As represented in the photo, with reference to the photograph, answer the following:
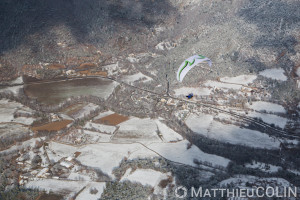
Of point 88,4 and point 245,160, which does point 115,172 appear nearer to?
point 245,160

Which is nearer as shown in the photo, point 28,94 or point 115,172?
point 115,172

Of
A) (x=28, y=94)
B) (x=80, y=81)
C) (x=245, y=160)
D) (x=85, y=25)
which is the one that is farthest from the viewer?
(x=85, y=25)

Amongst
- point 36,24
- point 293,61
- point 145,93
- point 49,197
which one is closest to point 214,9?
point 293,61

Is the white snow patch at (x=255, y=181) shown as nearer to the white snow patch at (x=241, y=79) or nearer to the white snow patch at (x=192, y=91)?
the white snow patch at (x=192, y=91)

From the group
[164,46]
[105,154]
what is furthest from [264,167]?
[164,46]

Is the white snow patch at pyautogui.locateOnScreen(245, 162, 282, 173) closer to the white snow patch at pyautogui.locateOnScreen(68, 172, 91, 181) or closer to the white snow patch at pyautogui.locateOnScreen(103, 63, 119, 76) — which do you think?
the white snow patch at pyautogui.locateOnScreen(68, 172, 91, 181)

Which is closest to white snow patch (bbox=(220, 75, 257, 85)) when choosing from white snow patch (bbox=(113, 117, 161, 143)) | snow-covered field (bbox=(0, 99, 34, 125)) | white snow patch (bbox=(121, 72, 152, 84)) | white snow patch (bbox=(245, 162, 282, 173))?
white snow patch (bbox=(121, 72, 152, 84))
